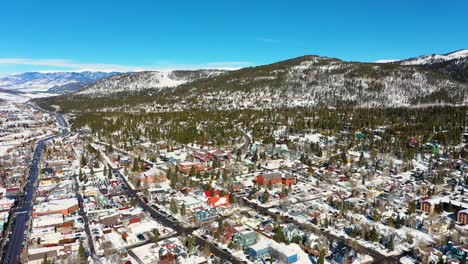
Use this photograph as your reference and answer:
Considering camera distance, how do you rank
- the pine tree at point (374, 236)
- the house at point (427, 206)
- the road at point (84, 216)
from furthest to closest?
the house at point (427, 206) < the pine tree at point (374, 236) < the road at point (84, 216)

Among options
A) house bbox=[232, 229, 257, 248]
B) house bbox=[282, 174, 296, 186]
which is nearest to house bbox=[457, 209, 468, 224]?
house bbox=[282, 174, 296, 186]

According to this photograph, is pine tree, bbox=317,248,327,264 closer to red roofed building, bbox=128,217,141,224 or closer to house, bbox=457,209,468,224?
house, bbox=457,209,468,224

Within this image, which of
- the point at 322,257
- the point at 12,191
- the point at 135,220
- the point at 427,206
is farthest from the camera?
the point at 12,191

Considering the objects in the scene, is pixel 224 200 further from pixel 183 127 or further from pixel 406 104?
pixel 406 104

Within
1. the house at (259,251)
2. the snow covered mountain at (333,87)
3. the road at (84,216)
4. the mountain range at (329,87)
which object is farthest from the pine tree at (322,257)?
the snow covered mountain at (333,87)

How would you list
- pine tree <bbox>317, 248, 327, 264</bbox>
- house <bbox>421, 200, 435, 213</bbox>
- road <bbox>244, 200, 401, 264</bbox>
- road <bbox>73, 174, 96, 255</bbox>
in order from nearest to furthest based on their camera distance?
pine tree <bbox>317, 248, 327, 264</bbox>, road <bbox>244, 200, 401, 264</bbox>, road <bbox>73, 174, 96, 255</bbox>, house <bbox>421, 200, 435, 213</bbox>

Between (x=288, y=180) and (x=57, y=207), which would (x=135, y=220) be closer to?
(x=57, y=207)

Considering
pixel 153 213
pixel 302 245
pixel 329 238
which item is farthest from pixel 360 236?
pixel 153 213

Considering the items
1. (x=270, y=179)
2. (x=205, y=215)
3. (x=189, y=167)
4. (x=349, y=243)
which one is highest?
(x=189, y=167)

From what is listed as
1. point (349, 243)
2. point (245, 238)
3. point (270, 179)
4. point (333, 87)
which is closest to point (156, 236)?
point (245, 238)

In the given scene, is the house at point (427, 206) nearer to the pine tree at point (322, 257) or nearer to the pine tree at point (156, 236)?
the pine tree at point (322, 257)

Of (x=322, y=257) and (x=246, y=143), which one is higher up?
(x=246, y=143)
